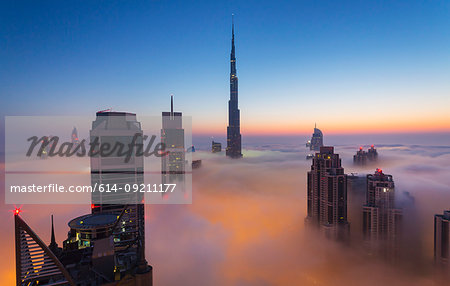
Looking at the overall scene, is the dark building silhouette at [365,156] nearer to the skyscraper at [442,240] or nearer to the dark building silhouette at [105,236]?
the skyscraper at [442,240]

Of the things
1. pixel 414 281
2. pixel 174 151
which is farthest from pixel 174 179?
pixel 414 281

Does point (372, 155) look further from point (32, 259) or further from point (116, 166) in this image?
point (32, 259)

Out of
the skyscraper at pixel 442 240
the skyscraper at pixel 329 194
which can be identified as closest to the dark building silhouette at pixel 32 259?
the skyscraper at pixel 329 194

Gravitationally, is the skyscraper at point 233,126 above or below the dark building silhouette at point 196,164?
above

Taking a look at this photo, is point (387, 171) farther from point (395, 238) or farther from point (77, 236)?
point (77, 236)

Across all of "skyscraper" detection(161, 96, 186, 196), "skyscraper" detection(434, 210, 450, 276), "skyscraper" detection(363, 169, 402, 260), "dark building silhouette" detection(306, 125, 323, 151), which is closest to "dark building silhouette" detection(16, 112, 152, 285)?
"skyscraper" detection(434, 210, 450, 276)

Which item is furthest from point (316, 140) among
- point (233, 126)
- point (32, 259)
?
point (32, 259)

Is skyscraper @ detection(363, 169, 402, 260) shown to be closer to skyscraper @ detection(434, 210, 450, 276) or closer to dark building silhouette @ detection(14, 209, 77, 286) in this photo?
skyscraper @ detection(434, 210, 450, 276)
